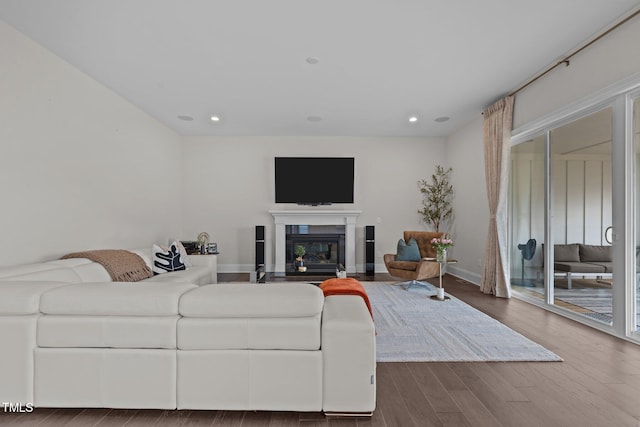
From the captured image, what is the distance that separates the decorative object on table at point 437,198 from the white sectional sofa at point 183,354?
5.41 m

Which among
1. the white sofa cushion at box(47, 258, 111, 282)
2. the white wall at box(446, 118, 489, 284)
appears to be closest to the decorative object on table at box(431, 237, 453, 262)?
the white wall at box(446, 118, 489, 284)

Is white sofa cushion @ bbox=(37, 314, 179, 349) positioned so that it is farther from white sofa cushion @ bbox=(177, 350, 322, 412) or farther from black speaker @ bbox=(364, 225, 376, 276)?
black speaker @ bbox=(364, 225, 376, 276)

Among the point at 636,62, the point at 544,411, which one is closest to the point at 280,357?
the point at 544,411

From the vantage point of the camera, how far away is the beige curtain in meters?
4.61

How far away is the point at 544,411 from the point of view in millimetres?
1880

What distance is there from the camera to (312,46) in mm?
3260

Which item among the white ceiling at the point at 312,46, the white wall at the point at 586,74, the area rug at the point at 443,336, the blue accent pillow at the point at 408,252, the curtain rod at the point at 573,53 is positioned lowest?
the area rug at the point at 443,336

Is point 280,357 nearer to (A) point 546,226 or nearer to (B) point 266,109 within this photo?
(A) point 546,226

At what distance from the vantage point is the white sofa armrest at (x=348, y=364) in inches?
67.0

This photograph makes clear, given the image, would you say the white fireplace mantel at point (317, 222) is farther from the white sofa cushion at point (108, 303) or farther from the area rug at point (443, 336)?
the white sofa cushion at point (108, 303)

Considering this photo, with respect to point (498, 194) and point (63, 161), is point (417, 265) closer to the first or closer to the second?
point (498, 194)

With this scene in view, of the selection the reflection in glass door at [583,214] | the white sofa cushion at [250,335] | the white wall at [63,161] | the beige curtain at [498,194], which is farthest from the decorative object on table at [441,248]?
the white wall at [63,161]

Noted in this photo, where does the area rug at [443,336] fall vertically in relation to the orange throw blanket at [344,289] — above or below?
below

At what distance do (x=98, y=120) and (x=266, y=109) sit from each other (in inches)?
90.0
